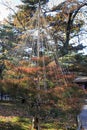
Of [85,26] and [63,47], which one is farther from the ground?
[85,26]

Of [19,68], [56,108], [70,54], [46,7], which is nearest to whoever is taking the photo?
[56,108]

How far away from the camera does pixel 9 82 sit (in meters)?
10.7

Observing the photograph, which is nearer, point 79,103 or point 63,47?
point 79,103

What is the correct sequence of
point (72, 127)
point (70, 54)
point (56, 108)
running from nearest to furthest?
1. point (56, 108)
2. point (72, 127)
3. point (70, 54)

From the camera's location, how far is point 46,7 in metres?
28.1

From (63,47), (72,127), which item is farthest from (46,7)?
(72,127)

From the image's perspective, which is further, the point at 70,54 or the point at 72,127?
the point at 70,54

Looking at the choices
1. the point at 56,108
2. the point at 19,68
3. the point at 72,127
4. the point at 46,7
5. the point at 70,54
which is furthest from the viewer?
the point at 46,7

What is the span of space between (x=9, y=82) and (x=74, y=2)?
1811 cm

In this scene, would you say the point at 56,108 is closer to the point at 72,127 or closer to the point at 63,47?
the point at 72,127

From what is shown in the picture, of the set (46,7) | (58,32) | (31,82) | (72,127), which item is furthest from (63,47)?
(31,82)

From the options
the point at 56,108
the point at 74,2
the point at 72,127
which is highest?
the point at 74,2

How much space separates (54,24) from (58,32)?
4.20 ft

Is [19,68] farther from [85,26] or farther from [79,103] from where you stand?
[85,26]
